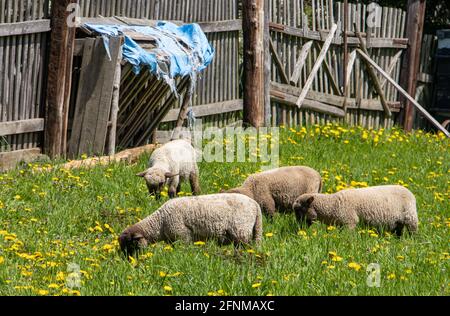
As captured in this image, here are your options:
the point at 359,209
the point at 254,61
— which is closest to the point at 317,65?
the point at 254,61

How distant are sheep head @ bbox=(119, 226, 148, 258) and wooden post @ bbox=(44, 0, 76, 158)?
4082 mm

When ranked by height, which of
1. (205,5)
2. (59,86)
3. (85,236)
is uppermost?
(205,5)

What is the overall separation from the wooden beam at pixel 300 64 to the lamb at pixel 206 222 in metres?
8.11

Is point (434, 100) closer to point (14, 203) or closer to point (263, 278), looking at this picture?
point (14, 203)

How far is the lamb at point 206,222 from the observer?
7.96 metres

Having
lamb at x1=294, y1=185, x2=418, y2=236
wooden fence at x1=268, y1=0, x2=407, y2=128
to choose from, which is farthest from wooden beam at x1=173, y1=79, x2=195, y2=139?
lamb at x1=294, y1=185, x2=418, y2=236

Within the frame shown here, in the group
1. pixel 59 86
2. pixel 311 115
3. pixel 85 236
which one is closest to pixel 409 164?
pixel 311 115

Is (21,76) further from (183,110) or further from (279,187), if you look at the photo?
(279,187)

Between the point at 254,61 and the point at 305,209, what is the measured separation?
19.1 feet

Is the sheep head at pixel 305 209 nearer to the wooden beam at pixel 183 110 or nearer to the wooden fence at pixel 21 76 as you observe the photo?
the wooden fence at pixel 21 76
